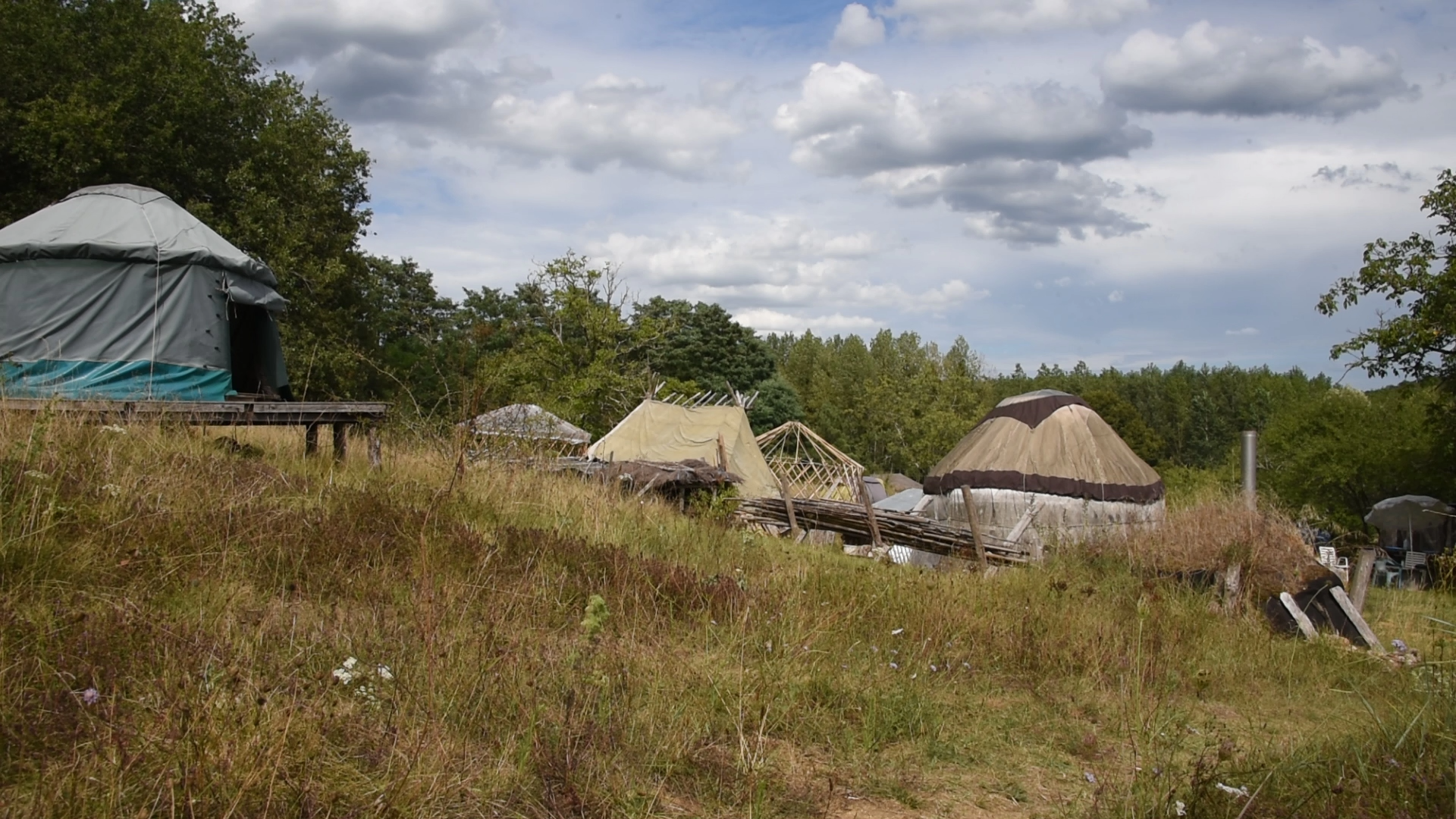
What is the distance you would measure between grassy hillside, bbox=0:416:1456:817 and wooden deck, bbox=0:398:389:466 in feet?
2.24

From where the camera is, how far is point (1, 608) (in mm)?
3148

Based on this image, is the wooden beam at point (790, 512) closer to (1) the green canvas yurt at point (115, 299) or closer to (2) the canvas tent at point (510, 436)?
(2) the canvas tent at point (510, 436)

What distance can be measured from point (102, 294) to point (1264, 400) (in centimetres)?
8209

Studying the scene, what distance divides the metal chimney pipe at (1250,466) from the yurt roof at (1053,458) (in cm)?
727

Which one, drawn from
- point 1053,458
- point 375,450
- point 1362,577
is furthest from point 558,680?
point 1053,458

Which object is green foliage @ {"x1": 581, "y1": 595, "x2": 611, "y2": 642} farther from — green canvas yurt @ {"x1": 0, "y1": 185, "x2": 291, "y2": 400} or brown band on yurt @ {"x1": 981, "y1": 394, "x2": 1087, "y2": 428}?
brown band on yurt @ {"x1": 981, "y1": 394, "x2": 1087, "y2": 428}

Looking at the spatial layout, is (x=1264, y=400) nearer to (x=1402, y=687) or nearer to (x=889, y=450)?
(x=889, y=450)

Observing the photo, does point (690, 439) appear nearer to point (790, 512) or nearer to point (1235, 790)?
point (790, 512)

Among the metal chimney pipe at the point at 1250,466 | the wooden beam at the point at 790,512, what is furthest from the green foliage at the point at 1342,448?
the wooden beam at the point at 790,512

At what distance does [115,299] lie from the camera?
440 inches

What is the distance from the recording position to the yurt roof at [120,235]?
1101 centimetres

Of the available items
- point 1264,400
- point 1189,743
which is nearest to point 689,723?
point 1189,743

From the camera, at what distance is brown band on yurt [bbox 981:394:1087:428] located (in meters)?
18.9

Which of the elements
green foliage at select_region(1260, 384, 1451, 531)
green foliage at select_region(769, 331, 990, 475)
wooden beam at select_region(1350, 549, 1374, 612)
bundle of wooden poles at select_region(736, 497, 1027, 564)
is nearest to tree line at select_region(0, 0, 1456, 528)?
green foliage at select_region(1260, 384, 1451, 531)
